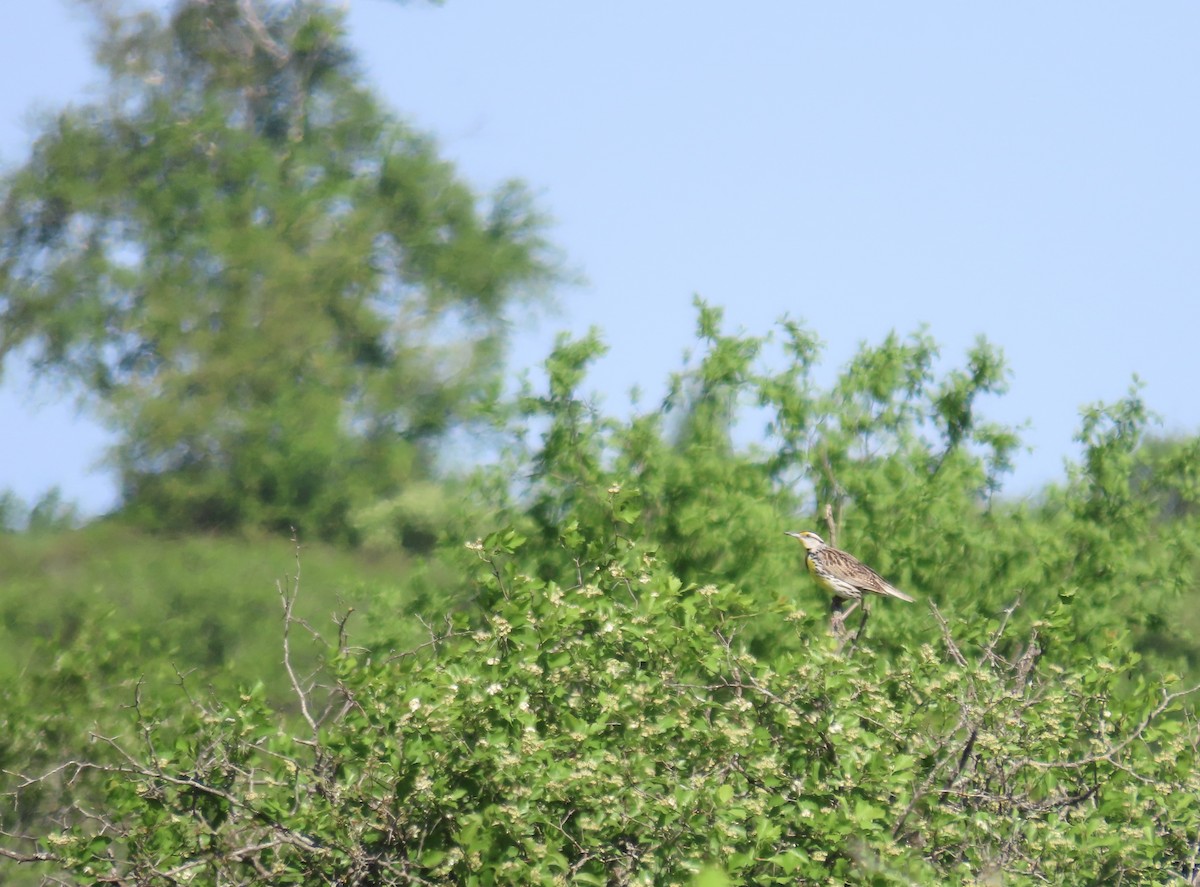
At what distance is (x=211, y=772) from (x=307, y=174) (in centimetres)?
3178

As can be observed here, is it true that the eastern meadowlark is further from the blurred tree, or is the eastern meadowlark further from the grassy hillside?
the blurred tree

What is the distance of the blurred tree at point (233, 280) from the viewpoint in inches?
1401

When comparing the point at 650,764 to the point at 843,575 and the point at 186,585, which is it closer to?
the point at 843,575

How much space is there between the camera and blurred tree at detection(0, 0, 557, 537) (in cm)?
3559

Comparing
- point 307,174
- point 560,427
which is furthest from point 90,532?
point 560,427

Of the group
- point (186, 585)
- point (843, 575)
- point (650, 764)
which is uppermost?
point (186, 585)

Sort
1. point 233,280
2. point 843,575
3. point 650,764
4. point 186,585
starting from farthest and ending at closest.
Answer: point 233,280
point 186,585
point 843,575
point 650,764

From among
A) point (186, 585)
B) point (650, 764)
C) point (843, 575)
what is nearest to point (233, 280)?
point (186, 585)

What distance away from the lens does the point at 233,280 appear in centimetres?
3638

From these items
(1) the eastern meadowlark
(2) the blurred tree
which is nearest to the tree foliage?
(1) the eastern meadowlark

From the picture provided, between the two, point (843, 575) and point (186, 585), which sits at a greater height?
point (186, 585)

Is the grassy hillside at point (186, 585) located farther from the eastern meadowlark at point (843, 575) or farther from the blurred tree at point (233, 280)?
the eastern meadowlark at point (843, 575)

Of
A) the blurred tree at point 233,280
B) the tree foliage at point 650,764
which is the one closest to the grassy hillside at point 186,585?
the blurred tree at point 233,280

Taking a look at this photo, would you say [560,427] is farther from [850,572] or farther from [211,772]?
[211,772]
